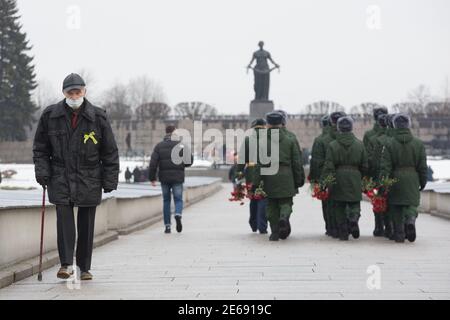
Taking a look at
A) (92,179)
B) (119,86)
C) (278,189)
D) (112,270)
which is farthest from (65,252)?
(119,86)

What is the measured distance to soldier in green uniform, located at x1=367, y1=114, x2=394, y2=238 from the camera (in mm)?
13477

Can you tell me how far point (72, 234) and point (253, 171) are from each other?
5643 mm

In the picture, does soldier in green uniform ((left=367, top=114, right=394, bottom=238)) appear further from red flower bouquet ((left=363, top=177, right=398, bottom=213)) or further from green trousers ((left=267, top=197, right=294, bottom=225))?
green trousers ((left=267, top=197, right=294, bottom=225))

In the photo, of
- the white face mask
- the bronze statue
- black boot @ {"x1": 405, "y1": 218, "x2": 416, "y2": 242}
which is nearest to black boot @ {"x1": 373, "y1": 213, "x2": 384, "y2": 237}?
black boot @ {"x1": 405, "y1": 218, "x2": 416, "y2": 242}

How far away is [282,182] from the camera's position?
13.2 meters

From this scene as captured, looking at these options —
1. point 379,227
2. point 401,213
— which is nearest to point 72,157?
point 401,213

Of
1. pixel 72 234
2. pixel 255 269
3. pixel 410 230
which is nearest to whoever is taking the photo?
pixel 72 234

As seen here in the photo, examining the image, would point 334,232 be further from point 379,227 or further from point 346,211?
point 379,227

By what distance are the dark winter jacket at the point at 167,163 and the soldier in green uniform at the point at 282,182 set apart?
247 cm

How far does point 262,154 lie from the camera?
44.2 ft

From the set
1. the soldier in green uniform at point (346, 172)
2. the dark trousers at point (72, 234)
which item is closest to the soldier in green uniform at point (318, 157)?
the soldier in green uniform at point (346, 172)
